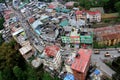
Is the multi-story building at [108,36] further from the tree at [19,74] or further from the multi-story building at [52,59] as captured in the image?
the tree at [19,74]

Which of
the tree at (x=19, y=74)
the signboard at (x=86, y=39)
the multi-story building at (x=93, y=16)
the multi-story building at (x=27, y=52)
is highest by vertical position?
the multi-story building at (x=93, y=16)

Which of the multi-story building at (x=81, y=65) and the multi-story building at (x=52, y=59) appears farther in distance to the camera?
the multi-story building at (x=52, y=59)

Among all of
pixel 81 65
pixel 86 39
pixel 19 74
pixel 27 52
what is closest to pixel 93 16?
pixel 86 39

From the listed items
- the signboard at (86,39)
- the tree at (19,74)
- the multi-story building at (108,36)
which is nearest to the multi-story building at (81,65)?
the signboard at (86,39)

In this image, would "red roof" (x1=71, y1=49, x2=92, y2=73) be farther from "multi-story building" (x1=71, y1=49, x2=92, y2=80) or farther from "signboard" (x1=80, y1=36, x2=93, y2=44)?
"signboard" (x1=80, y1=36, x2=93, y2=44)

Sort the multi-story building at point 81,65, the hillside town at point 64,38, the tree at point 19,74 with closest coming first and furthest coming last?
the multi-story building at point 81,65 → the hillside town at point 64,38 → the tree at point 19,74

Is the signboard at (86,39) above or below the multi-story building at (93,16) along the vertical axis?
below

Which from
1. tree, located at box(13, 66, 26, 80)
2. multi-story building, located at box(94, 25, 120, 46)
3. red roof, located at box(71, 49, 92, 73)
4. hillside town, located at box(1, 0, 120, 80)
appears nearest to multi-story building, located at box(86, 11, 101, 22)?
hillside town, located at box(1, 0, 120, 80)

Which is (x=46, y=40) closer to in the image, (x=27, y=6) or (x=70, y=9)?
(x=70, y=9)
